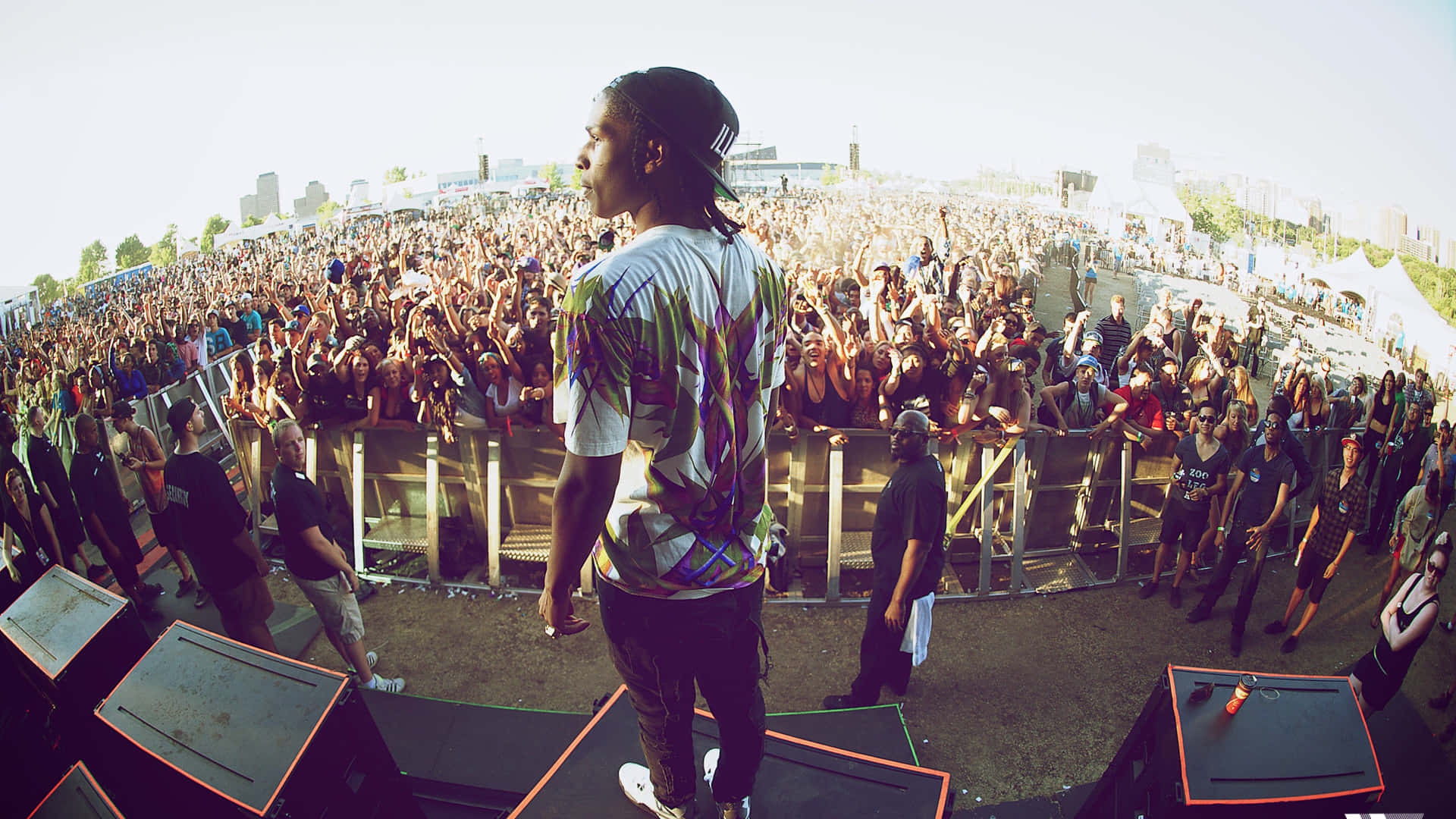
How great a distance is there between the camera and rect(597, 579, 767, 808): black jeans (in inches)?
65.2

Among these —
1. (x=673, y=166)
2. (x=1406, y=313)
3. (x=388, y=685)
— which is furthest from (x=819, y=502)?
(x=1406, y=313)

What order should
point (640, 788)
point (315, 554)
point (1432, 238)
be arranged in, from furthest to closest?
1. point (1432, 238)
2. point (315, 554)
3. point (640, 788)

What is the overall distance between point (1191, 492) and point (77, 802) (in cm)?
600

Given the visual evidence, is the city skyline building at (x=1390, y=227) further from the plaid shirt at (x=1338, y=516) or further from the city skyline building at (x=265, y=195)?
the city skyline building at (x=265, y=195)

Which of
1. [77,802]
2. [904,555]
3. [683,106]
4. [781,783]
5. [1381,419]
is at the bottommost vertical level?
[781,783]

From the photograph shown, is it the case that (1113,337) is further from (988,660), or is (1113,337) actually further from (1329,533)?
(988,660)

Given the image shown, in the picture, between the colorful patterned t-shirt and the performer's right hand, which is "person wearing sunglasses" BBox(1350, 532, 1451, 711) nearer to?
the colorful patterned t-shirt

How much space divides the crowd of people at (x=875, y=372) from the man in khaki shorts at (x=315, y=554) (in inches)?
56.3

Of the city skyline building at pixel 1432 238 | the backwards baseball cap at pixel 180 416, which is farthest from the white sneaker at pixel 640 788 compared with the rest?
the city skyline building at pixel 1432 238

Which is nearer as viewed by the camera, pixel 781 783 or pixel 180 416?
pixel 781 783

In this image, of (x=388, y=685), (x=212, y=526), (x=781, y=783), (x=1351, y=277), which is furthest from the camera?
(x=1351, y=277)

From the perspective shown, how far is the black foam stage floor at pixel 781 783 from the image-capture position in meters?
2.36

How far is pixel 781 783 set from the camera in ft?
8.16

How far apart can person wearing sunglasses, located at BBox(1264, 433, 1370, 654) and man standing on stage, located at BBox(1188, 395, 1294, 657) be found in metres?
0.24
